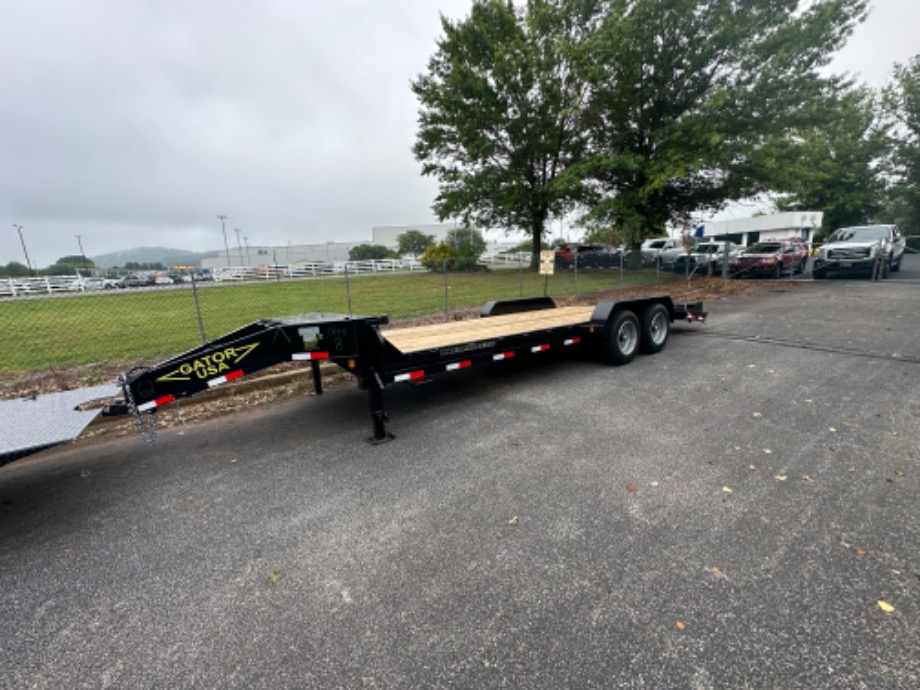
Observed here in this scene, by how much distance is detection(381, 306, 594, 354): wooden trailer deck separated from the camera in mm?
5160

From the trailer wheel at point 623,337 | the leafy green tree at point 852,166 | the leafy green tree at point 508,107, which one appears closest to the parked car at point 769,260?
the leafy green tree at point 508,107

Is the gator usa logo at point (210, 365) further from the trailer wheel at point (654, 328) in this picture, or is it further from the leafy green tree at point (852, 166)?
the leafy green tree at point (852, 166)

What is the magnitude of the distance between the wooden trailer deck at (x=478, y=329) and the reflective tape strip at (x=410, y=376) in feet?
0.77

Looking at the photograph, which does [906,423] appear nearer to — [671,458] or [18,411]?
[671,458]

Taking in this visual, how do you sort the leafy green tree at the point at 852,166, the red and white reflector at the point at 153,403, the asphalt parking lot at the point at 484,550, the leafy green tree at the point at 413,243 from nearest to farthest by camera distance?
the asphalt parking lot at the point at 484,550
the red and white reflector at the point at 153,403
the leafy green tree at the point at 852,166
the leafy green tree at the point at 413,243

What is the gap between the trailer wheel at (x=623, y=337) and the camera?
260 inches

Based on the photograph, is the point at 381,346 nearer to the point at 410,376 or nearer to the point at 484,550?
the point at 410,376

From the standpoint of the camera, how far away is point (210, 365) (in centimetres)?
363

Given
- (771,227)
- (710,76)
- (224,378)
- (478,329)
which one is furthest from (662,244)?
(771,227)

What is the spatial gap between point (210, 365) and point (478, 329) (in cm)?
341

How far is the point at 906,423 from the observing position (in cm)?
434

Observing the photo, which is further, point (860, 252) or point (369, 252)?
point (369, 252)

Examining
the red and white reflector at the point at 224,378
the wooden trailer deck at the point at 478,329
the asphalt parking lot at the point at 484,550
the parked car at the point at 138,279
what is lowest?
the asphalt parking lot at the point at 484,550

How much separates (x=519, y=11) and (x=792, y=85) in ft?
42.9
